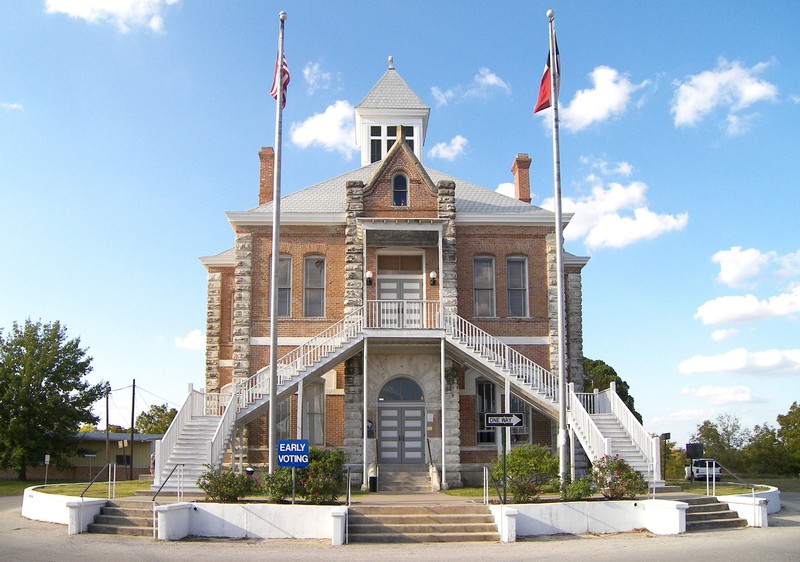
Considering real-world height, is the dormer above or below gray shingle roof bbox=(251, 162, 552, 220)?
above

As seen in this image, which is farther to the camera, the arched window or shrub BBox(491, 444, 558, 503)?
the arched window

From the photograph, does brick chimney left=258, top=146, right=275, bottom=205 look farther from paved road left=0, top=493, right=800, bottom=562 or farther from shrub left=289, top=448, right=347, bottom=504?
paved road left=0, top=493, right=800, bottom=562

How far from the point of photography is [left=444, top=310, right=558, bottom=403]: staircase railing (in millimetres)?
23406

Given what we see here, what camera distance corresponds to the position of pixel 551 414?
2383cm

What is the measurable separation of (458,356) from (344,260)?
196 inches

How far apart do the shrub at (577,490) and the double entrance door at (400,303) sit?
7.78 metres

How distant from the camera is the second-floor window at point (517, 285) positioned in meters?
26.4

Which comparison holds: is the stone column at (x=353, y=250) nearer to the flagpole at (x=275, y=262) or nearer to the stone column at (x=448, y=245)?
the stone column at (x=448, y=245)

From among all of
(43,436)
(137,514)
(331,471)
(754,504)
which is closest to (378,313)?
(331,471)

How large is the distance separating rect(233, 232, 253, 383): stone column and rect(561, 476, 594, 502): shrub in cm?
1131

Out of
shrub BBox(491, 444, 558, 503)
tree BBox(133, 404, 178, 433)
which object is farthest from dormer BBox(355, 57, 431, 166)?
tree BBox(133, 404, 178, 433)

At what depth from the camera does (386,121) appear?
32500 millimetres

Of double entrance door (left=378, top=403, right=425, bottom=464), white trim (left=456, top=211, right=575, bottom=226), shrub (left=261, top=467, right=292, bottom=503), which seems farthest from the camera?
white trim (left=456, top=211, right=575, bottom=226)

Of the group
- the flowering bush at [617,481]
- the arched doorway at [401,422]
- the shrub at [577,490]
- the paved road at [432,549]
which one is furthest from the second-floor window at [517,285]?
the paved road at [432,549]
